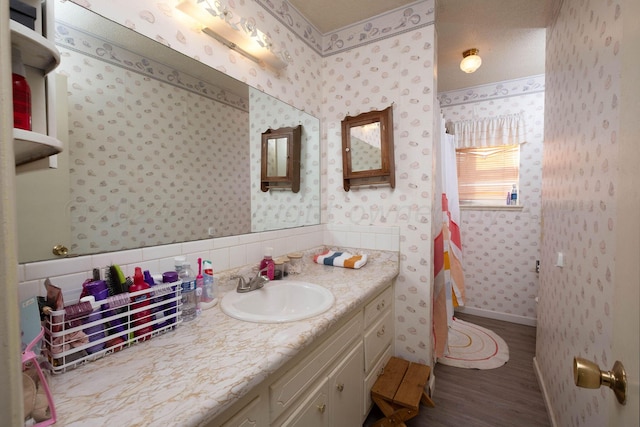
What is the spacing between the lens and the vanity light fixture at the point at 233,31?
3.80 ft

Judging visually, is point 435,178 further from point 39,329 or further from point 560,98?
point 39,329

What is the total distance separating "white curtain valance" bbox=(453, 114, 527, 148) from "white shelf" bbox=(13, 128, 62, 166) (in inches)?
134

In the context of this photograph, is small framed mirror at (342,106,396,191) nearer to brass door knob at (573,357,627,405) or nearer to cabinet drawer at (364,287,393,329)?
cabinet drawer at (364,287,393,329)

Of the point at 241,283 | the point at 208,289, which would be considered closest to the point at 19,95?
the point at 208,289

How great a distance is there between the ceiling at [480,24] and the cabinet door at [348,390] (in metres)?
2.05

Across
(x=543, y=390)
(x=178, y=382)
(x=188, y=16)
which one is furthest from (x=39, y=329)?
(x=543, y=390)

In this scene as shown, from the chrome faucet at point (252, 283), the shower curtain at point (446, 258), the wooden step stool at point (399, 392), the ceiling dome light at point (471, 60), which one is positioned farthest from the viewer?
the ceiling dome light at point (471, 60)

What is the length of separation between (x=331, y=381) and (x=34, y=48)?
1.29 metres

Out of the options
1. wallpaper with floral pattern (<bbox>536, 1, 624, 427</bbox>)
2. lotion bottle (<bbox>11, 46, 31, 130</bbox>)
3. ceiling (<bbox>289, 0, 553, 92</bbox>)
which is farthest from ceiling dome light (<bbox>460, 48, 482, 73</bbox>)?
lotion bottle (<bbox>11, 46, 31, 130</bbox>)

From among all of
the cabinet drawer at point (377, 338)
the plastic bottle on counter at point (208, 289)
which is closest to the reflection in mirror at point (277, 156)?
the plastic bottle on counter at point (208, 289)

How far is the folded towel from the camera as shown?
1.70 m

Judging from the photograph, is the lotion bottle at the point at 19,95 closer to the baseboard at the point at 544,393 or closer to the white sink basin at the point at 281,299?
the white sink basin at the point at 281,299

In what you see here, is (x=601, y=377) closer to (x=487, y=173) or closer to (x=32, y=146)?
(x=32, y=146)

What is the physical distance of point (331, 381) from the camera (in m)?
1.10
